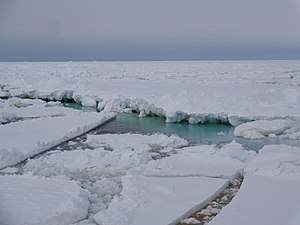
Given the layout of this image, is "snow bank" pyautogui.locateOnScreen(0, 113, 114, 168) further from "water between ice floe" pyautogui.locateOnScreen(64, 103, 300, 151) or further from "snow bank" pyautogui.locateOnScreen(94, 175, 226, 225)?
"snow bank" pyautogui.locateOnScreen(94, 175, 226, 225)

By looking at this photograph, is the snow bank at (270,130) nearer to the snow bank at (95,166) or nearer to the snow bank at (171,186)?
the snow bank at (171,186)

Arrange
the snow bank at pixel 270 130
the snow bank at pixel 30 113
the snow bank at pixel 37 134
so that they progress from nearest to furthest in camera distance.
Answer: the snow bank at pixel 37 134 < the snow bank at pixel 270 130 < the snow bank at pixel 30 113

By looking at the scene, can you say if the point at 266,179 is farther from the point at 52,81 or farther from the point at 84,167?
the point at 52,81

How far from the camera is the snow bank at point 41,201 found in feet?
14.1

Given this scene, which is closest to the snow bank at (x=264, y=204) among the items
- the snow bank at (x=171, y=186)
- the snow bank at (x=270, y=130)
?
the snow bank at (x=171, y=186)

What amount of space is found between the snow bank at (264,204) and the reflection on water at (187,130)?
344cm

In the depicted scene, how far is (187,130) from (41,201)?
6.90 m

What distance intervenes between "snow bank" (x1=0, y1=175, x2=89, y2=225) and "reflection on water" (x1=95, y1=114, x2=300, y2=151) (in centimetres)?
454

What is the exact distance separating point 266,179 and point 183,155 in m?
1.94

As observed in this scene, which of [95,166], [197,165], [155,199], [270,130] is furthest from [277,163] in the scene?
[270,130]

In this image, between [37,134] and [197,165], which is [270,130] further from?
[37,134]

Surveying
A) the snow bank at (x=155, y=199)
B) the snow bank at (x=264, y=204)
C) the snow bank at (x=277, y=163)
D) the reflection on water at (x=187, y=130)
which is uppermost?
the snow bank at (x=277, y=163)

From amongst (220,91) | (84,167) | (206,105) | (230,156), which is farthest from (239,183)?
(220,91)

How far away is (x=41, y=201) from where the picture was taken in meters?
4.80
